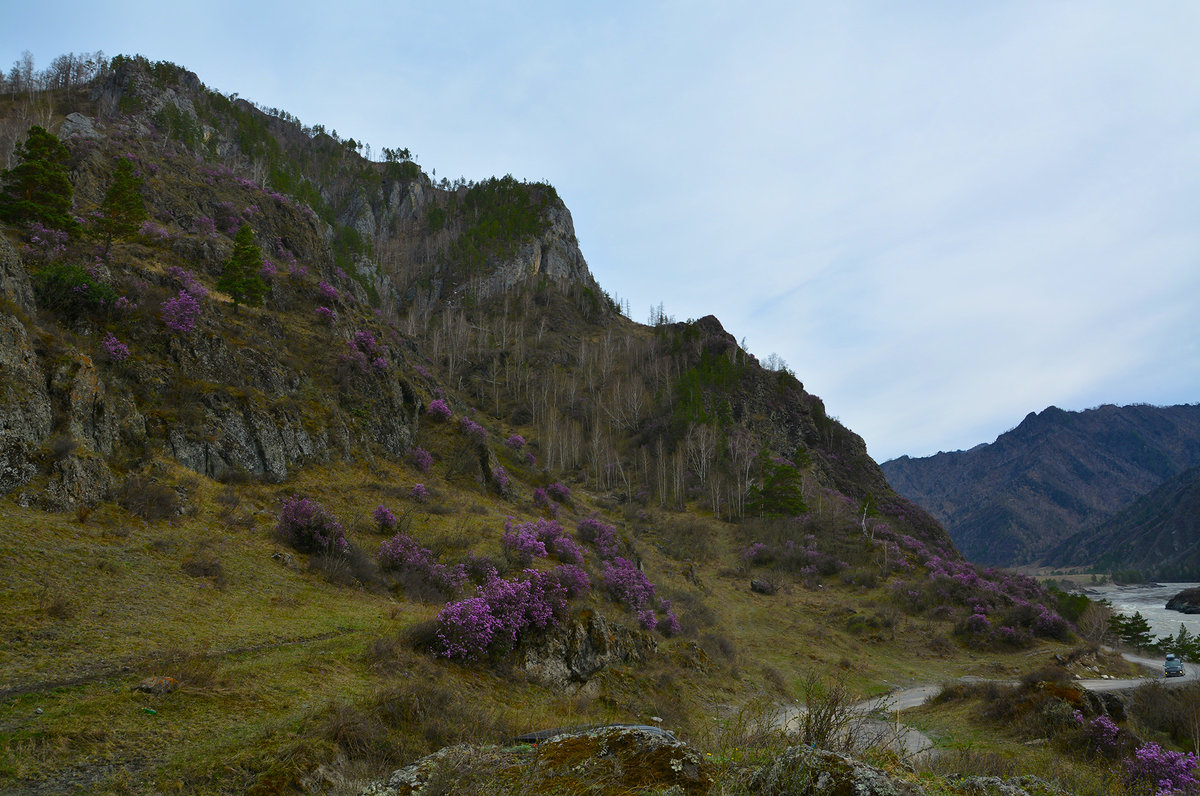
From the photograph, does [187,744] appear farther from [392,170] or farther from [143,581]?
[392,170]

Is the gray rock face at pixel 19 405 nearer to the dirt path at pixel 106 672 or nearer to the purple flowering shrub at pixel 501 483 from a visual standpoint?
the dirt path at pixel 106 672

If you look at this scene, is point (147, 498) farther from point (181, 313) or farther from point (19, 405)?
point (181, 313)

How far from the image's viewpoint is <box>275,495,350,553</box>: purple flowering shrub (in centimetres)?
1544

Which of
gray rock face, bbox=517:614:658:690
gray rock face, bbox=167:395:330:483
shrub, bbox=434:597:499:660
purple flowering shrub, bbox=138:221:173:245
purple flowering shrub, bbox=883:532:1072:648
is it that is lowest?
purple flowering shrub, bbox=883:532:1072:648

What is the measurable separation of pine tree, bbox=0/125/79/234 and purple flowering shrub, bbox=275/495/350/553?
58.5ft

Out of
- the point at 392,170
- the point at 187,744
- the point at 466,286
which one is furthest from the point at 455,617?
the point at 392,170

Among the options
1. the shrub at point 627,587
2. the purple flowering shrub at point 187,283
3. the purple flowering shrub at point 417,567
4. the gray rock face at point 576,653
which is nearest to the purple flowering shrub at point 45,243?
the purple flowering shrub at point 187,283

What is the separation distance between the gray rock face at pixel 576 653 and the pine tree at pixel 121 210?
24.6 meters

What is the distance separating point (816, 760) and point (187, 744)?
20.7 feet

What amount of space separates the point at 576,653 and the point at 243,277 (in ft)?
79.8

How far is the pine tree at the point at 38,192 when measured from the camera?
21.4 m

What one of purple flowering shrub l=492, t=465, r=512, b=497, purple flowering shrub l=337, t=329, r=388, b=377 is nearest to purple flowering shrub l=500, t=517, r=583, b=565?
purple flowering shrub l=492, t=465, r=512, b=497

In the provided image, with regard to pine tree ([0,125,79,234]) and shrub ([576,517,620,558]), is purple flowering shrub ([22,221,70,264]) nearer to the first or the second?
pine tree ([0,125,79,234])

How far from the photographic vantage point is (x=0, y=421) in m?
11.4
